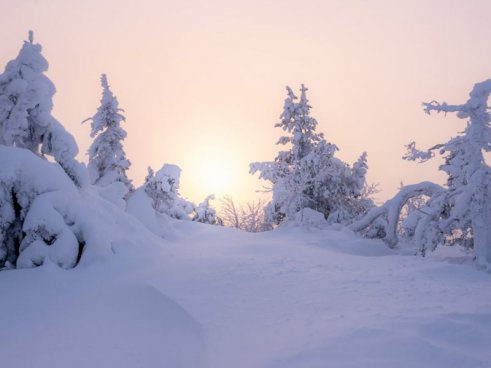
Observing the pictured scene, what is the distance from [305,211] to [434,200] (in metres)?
8.82

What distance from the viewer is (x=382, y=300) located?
6414mm

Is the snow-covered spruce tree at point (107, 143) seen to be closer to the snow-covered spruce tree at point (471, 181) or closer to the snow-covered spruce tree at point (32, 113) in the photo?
the snow-covered spruce tree at point (32, 113)

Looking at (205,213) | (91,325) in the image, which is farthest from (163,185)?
(91,325)

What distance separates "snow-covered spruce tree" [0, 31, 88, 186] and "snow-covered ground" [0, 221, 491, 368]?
12.1 feet

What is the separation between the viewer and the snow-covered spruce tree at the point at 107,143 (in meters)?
19.8

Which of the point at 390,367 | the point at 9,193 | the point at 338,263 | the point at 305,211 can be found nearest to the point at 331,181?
the point at 305,211

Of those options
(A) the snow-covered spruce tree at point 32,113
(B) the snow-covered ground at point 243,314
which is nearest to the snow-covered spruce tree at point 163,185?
(A) the snow-covered spruce tree at point 32,113

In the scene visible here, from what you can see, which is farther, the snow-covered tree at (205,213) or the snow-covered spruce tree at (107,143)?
the snow-covered tree at (205,213)

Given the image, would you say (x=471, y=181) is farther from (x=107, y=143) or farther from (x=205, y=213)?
(x=205, y=213)

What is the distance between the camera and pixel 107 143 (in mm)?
19703

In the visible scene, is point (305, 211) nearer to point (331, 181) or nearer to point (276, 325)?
point (331, 181)

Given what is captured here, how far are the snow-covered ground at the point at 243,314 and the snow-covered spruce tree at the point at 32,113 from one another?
12.1 feet

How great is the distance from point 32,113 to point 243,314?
873 cm

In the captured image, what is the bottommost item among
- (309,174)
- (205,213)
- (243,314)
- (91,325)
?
(91,325)
